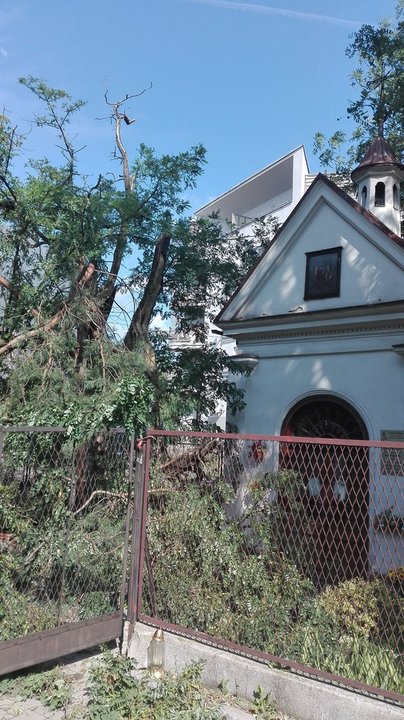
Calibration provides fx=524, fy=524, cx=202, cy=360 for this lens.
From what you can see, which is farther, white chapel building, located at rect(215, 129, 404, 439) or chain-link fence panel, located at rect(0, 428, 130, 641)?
white chapel building, located at rect(215, 129, 404, 439)

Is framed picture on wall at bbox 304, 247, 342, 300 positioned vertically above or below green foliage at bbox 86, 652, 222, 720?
above

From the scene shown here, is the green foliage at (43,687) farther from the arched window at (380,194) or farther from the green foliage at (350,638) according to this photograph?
the arched window at (380,194)

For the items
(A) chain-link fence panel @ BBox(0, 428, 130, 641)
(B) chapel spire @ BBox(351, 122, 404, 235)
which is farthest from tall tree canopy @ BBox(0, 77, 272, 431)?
(B) chapel spire @ BBox(351, 122, 404, 235)

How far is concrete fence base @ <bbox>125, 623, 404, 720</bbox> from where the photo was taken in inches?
142

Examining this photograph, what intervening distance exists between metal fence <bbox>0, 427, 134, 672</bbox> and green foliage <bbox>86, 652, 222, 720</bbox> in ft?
1.78

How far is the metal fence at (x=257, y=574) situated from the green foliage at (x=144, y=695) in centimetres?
44

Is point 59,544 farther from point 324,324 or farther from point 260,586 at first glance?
point 324,324

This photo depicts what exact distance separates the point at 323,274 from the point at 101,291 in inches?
152

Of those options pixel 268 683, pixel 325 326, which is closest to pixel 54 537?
pixel 268 683

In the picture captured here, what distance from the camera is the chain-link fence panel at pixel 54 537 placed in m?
4.93

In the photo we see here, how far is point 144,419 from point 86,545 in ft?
5.11

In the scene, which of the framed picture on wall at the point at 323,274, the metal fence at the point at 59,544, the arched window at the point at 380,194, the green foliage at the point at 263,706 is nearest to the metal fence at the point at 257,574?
the green foliage at the point at 263,706

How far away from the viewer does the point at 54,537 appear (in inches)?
201

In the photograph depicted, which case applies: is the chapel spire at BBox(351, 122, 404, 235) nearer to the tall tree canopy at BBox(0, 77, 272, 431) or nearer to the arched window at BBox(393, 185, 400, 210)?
the arched window at BBox(393, 185, 400, 210)
